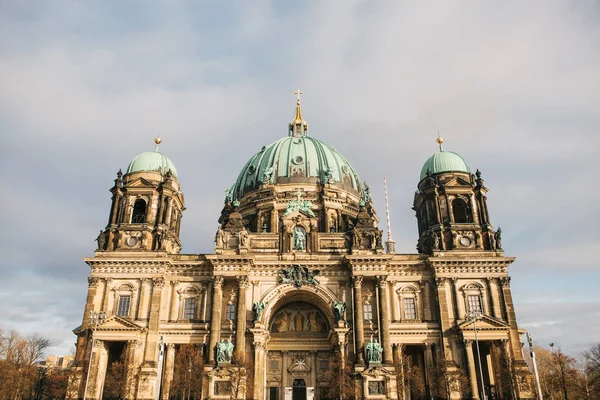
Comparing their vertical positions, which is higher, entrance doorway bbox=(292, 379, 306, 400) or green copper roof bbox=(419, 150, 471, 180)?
green copper roof bbox=(419, 150, 471, 180)

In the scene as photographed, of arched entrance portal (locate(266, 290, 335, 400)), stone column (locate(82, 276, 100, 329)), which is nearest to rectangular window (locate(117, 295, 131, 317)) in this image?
stone column (locate(82, 276, 100, 329))

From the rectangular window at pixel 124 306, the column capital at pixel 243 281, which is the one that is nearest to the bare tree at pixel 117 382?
the rectangular window at pixel 124 306

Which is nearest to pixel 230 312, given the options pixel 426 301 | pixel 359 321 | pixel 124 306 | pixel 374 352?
pixel 124 306

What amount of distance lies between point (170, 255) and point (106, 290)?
6.84 m

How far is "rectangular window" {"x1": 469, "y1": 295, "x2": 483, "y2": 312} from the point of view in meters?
46.6

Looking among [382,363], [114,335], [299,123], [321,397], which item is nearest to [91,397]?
[114,335]

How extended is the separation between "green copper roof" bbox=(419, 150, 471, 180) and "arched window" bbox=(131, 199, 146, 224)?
31.5 metres

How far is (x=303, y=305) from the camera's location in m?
51.9

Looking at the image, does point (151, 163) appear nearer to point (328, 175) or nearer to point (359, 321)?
point (328, 175)

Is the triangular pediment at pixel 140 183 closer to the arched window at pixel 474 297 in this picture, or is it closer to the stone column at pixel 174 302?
the stone column at pixel 174 302

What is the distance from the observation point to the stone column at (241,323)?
43872 millimetres

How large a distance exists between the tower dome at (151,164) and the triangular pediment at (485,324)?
34.5m

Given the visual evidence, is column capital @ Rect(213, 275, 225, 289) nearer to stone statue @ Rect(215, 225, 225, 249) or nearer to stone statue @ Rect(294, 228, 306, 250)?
stone statue @ Rect(215, 225, 225, 249)

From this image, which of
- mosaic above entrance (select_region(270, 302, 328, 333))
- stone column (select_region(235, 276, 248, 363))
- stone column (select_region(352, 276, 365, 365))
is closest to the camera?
stone column (select_region(352, 276, 365, 365))
